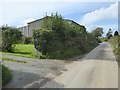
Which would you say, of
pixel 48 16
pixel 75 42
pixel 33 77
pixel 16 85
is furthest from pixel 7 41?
pixel 16 85

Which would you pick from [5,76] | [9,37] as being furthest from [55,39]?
[5,76]

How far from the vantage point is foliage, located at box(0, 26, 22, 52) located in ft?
89.0

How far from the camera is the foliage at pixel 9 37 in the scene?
2714 cm

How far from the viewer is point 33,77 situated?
12.0 m

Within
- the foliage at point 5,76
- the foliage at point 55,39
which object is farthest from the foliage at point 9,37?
the foliage at point 5,76

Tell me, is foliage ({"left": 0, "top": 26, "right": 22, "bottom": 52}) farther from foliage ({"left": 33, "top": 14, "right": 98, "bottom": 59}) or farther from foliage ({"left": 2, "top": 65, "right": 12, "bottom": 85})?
foliage ({"left": 2, "top": 65, "right": 12, "bottom": 85})

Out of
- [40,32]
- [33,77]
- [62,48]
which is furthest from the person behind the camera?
[62,48]

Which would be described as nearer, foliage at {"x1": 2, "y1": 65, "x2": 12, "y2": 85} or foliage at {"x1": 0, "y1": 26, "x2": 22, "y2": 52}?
foliage at {"x1": 2, "y1": 65, "x2": 12, "y2": 85}

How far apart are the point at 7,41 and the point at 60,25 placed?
22.0 ft

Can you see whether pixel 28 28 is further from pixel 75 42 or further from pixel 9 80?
pixel 9 80

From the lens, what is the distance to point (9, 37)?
27141mm

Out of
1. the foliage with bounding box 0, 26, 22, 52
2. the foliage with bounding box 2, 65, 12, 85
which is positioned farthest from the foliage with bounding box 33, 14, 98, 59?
the foliage with bounding box 2, 65, 12, 85

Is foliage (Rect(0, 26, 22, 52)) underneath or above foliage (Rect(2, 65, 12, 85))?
above

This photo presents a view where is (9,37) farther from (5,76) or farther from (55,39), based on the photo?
(5,76)
